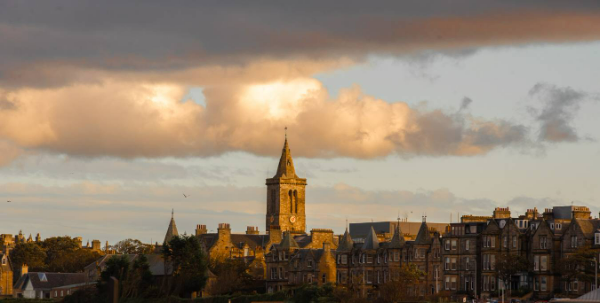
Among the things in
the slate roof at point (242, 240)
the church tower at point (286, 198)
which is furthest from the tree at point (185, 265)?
the church tower at point (286, 198)

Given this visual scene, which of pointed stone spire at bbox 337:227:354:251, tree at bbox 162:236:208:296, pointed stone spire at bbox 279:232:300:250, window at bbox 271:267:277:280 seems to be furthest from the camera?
pointed stone spire at bbox 279:232:300:250

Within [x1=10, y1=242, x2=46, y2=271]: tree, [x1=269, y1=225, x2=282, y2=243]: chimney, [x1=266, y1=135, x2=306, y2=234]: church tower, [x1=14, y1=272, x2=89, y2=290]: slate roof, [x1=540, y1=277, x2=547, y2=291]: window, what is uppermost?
[x1=266, y1=135, x2=306, y2=234]: church tower

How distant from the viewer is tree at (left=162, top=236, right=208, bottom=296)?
116 metres

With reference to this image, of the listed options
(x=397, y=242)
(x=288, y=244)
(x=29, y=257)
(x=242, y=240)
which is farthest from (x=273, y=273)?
(x=29, y=257)

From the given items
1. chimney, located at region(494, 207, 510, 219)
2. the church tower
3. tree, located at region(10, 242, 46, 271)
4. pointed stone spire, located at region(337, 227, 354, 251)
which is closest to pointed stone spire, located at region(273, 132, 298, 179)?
the church tower

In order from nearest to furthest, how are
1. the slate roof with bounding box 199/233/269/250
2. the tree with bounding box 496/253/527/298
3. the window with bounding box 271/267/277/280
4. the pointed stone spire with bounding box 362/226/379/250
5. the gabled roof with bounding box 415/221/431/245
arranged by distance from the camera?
the tree with bounding box 496/253/527/298 < the gabled roof with bounding box 415/221/431/245 < the pointed stone spire with bounding box 362/226/379/250 < the window with bounding box 271/267/277/280 < the slate roof with bounding box 199/233/269/250

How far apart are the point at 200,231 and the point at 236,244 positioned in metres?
14.2

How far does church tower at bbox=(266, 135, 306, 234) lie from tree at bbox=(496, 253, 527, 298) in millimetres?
85976

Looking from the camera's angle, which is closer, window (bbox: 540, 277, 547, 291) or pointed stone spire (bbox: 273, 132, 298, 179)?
window (bbox: 540, 277, 547, 291)

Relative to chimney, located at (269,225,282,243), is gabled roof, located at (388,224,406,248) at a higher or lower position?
lower

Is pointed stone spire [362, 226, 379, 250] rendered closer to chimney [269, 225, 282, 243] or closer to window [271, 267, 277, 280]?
window [271, 267, 277, 280]

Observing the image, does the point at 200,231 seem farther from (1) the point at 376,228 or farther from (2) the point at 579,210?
(2) the point at 579,210

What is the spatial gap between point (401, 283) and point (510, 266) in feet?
→ 39.6

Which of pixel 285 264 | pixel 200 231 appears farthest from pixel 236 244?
pixel 285 264
